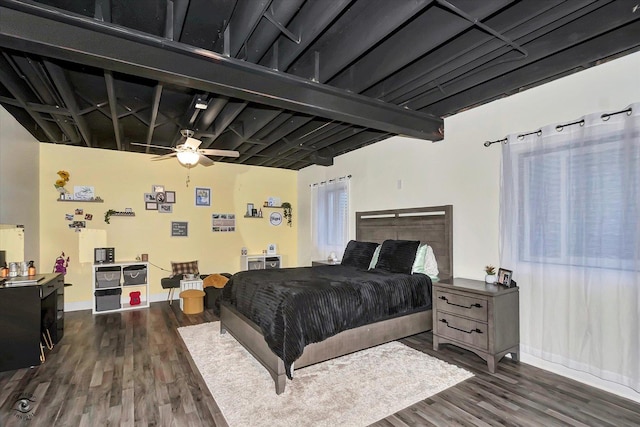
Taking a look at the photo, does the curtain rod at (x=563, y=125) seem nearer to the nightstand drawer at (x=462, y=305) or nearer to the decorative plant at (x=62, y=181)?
the nightstand drawer at (x=462, y=305)

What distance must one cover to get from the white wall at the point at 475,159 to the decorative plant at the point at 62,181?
505 cm

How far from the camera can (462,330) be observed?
3.31 metres

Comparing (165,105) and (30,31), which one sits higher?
(165,105)

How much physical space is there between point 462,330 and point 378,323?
34.1 inches

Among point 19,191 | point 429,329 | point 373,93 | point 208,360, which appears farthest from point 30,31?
point 429,329

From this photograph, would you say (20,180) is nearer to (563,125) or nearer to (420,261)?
(420,261)

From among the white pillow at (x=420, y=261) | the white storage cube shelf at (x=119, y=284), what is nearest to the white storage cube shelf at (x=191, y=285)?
the white storage cube shelf at (x=119, y=284)

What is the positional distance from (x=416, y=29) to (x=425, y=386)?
2998 mm

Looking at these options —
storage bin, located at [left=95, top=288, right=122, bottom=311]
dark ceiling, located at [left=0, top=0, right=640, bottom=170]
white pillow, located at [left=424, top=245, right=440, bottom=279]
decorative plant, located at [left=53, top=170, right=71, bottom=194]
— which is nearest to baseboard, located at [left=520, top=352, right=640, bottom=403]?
white pillow, located at [left=424, top=245, right=440, bottom=279]

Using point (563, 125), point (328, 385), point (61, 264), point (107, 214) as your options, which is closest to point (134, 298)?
point (61, 264)

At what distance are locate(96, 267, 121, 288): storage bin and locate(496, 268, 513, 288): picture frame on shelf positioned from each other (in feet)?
19.2

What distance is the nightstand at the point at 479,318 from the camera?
10.0 ft

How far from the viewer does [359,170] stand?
5.78m

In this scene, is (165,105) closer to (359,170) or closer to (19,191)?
(19,191)
